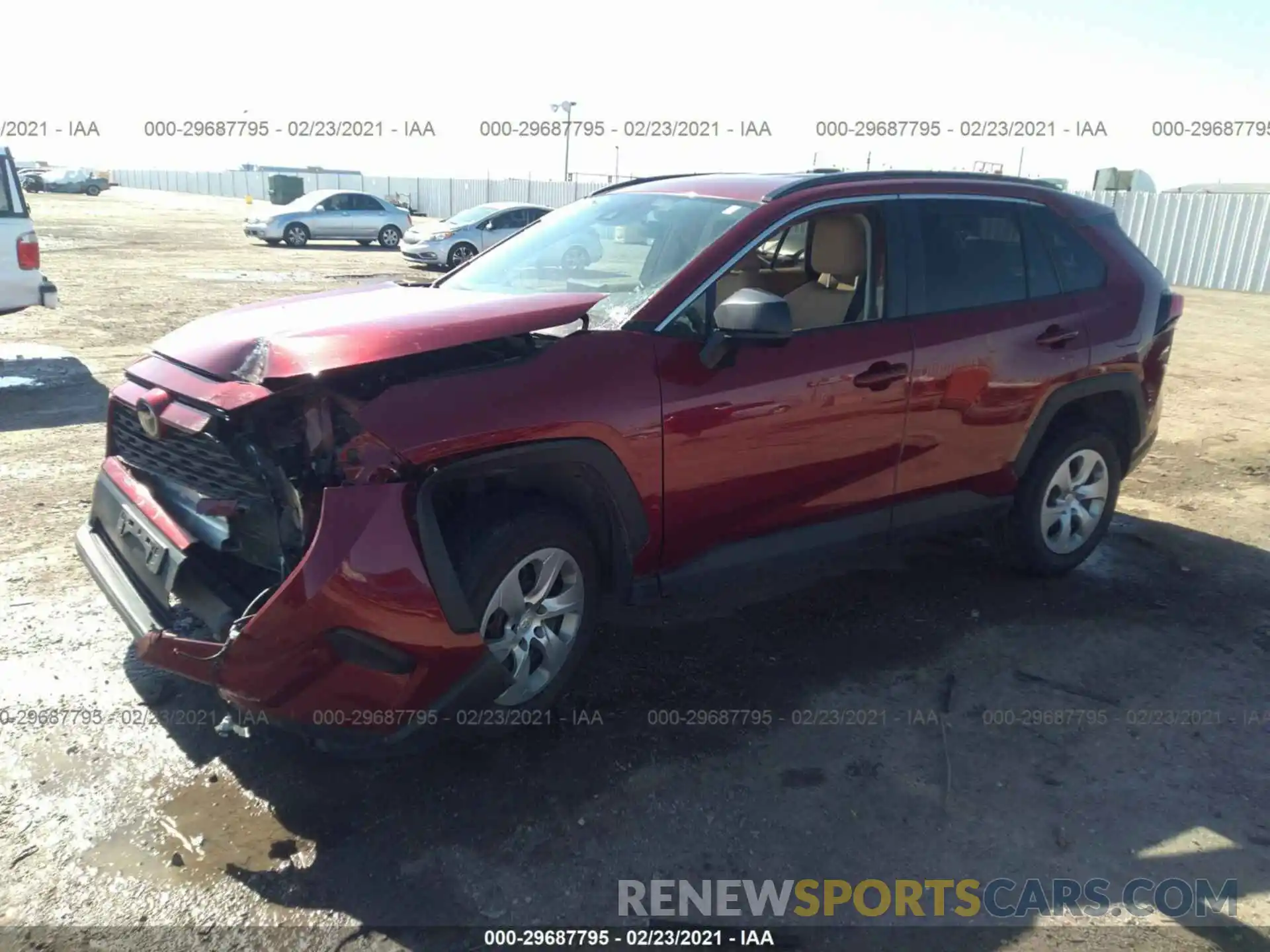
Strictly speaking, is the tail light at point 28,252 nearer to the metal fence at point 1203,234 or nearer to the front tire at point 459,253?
the front tire at point 459,253

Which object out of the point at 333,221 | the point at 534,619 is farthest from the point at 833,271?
the point at 333,221

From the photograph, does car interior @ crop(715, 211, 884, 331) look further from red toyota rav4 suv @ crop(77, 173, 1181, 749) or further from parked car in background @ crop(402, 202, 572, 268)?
parked car in background @ crop(402, 202, 572, 268)

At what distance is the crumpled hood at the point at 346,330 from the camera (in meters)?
3.04


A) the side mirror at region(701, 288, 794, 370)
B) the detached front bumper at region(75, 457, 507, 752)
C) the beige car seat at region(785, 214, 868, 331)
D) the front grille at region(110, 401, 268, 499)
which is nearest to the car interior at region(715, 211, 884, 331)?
the beige car seat at region(785, 214, 868, 331)

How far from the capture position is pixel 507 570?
3.25 metres

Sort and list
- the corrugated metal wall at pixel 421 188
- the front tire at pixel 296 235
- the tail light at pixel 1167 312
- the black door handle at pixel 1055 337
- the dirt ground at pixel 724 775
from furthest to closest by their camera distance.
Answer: the corrugated metal wall at pixel 421 188 < the front tire at pixel 296 235 < the tail light at pixel 1167 312 < the black door handle at pixel 1055 337 < the dirt ground at pixel 724 775

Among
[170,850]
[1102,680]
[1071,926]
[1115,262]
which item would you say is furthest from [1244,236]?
[170,850]

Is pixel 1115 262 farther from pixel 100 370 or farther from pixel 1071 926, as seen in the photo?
pixel 100 370

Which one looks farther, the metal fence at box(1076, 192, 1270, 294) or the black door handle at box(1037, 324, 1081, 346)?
the metal fence at box(1076, 192, 1270, 294)

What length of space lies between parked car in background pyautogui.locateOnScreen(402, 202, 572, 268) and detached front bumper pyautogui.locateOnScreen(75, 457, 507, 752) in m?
18.1

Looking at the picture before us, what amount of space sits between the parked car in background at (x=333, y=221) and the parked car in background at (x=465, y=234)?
448cm

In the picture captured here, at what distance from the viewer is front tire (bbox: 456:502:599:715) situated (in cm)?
321

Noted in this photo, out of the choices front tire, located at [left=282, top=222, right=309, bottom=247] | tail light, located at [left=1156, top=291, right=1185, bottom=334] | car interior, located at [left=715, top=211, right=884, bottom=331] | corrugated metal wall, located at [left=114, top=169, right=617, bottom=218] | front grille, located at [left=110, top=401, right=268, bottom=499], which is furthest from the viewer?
corrugated metal wall, located at [left=114, top=169, right=617, bottom=218]

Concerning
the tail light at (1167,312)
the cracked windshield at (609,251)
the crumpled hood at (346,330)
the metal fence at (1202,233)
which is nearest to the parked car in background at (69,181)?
the metal fence at (1202,233)
